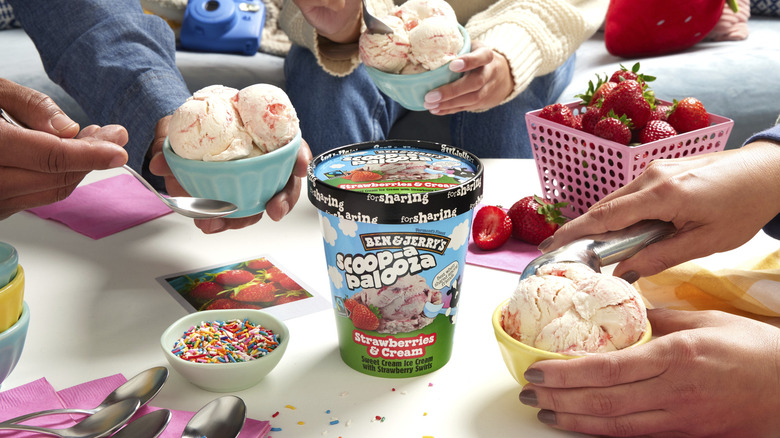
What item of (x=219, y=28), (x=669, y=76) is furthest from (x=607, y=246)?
(x=219, y=28)

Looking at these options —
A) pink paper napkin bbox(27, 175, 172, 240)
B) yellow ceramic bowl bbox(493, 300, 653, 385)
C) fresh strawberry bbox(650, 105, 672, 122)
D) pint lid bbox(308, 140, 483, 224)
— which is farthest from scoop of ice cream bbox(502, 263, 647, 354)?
pink paper napkin bbox(27, 175, 172, 240)

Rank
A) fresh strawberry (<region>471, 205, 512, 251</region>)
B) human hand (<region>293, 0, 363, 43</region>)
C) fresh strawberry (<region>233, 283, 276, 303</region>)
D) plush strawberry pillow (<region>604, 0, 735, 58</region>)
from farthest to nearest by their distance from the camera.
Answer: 1. plush strawberry pillow (<region>604, 0, 735, 58</region>)
2. human hand (<region>293, 0, 363, 43</region>)
3. fresh strawberry (<region>471, 205, 512, 251</region>)
4. fresh strawberry (<region>233, 283, 276, 303</region>)

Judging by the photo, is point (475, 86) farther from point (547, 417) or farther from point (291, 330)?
point (547, 417)

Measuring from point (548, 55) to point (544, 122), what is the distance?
576mm

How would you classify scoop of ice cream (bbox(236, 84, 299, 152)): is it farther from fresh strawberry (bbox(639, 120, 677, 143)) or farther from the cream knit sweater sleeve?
the cream knit sweater sleeve

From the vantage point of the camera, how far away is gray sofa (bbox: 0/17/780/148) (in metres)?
2.31

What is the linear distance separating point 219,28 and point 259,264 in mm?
1830

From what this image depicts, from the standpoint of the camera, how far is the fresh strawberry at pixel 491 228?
1.10 m

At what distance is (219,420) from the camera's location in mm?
680

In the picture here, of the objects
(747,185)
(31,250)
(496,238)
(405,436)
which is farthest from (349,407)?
(31,250)

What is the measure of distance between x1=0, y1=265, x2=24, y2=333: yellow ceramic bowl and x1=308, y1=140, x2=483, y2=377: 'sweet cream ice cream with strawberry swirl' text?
1.03ft

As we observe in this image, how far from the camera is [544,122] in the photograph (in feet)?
3.99

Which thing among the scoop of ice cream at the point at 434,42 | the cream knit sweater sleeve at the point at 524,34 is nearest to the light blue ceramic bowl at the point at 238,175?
the scoop of ice cream at the point at 434,42

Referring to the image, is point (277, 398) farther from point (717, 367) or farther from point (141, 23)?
point (141, 23)
